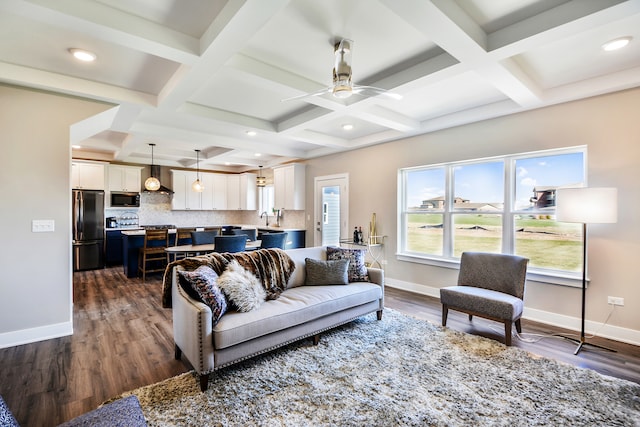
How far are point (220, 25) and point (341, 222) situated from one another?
14.8 ft

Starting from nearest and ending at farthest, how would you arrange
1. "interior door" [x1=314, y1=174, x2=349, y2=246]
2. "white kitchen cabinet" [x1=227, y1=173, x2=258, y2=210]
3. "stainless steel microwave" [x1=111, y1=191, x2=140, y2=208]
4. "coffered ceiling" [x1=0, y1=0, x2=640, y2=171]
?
"coffered ceiling" [x1=0, y1=0, x2=640, y2=171], "interior door" [x1=314, y1=174, x2=349, y2=246], "stainless steel microwave" [x1=111, y1=191, x2=140, y2=208], "white kitchen cabinet" [x1=227, y1=173, x2=258, y2=210]

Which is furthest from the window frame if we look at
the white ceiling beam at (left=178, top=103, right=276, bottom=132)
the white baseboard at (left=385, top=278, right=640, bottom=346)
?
the white ceiling beam at (left=178, top=103, right=276, bottom=132)

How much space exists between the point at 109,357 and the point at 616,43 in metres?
5.05

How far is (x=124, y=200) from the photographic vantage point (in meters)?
7.38

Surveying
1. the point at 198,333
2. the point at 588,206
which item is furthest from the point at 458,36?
the point at 198,333

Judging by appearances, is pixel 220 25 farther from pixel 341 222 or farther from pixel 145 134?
pixel 341 222

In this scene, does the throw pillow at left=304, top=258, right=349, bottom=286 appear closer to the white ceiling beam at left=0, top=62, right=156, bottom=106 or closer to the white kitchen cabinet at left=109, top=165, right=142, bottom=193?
the white ceiling beam at left=0, top=62, right=156, bottom=106

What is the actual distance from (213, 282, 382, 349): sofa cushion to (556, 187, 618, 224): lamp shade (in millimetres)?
2068

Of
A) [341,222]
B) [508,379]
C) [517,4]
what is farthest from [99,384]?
[341,222]

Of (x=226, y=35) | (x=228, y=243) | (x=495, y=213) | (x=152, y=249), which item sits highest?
(x=226, y=35)

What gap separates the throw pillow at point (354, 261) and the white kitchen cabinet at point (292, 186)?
3.33 meters

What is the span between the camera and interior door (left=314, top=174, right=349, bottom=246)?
6082mm

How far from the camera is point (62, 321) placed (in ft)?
10.3

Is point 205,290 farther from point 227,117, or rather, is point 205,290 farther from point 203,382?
point 227,117
